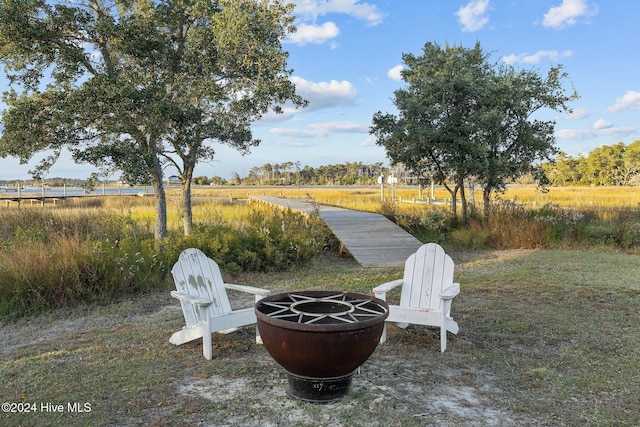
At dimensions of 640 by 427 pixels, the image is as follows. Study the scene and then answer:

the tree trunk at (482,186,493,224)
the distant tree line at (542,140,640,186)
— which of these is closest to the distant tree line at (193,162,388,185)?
the distant tree line at (542,140,640,186)

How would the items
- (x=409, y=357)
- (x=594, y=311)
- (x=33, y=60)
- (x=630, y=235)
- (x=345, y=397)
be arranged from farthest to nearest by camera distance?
1. (x=630, y=235)
2. (x=33, y=60)
3. (x=594, y=311)
4. (x=409, y=357)
5. (x=345, y=397)

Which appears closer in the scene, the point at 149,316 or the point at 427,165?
the point at 149,316

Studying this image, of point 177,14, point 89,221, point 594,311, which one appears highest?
point 177,14

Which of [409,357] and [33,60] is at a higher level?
[33,60]

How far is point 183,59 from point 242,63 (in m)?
1.26

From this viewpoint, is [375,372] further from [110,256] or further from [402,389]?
[110,256]

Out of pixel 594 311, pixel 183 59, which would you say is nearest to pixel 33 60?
pixel 183 59

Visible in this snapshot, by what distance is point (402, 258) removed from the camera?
851 centimetres

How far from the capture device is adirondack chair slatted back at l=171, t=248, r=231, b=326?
14.5 ft

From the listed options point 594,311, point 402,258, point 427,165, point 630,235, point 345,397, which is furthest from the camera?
point 427,165

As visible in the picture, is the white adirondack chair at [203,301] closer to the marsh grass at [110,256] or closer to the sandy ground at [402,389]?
the sandy ground at [402,389]

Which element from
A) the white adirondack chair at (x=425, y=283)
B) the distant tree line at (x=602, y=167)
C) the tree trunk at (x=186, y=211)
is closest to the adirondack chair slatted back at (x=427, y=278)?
the white adirondack chair at (x=425, y=283)

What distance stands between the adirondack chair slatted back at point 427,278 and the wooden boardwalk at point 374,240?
3.34m

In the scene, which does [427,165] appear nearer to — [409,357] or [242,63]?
[242,63]
